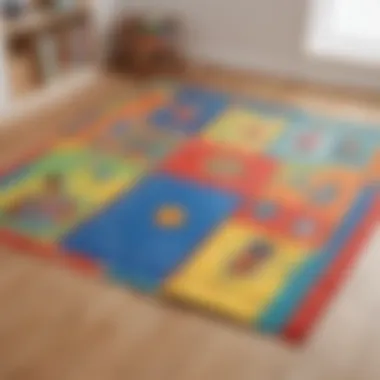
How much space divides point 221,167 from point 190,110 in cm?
56

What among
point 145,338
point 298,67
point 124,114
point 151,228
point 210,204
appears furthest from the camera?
point 298,67

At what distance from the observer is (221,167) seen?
2514 mm

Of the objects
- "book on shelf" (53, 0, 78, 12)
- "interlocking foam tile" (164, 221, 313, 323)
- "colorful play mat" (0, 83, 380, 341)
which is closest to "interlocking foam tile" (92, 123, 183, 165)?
"colorful play mat" (0, 83, 380, 341)

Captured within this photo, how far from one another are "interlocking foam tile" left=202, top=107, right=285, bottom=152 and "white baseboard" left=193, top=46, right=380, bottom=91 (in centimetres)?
52

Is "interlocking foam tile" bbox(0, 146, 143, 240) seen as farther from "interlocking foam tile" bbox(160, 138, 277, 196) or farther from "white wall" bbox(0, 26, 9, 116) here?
"white wall" bbox(0, 26, 9, 116)

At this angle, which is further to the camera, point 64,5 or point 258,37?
point 258,37

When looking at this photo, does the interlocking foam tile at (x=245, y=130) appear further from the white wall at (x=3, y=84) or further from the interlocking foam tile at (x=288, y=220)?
the white wall at (x=3, y=84)

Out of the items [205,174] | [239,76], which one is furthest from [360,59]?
[205,174]

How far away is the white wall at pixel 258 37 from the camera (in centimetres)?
325

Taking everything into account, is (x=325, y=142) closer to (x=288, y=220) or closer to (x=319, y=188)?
(x=319, y=188)

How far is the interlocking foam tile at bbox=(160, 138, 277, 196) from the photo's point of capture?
2.40 metres

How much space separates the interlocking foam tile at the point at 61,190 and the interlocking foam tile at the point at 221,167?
18cm

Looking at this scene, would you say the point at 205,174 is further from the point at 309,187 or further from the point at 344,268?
the point at 344,268

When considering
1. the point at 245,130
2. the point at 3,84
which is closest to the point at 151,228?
the point at 245,130
